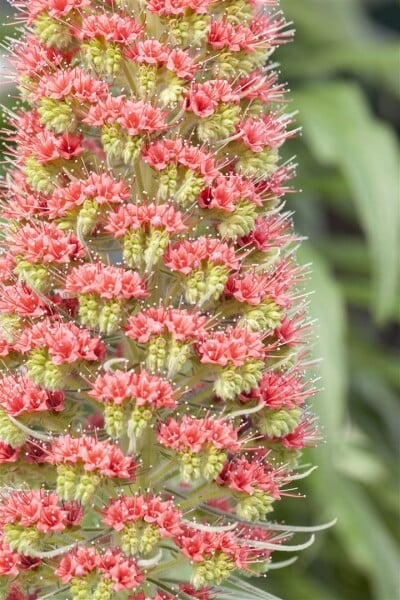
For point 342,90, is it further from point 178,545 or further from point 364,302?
point 178,545

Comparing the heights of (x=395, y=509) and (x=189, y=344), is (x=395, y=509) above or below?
below

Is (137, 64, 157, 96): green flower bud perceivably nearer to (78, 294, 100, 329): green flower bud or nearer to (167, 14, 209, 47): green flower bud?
(167, 14, 209, 47): green flower bud

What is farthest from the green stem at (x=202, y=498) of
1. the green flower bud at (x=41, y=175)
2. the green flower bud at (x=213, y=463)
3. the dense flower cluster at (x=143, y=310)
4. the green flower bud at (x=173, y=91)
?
the green flower bud at (x=173, y=91)

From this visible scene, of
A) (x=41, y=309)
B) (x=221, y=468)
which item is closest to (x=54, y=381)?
(x=41, y=309)

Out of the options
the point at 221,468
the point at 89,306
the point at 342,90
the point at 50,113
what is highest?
the point at 50,113

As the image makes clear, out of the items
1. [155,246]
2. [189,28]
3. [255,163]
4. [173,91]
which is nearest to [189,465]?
[155,246]

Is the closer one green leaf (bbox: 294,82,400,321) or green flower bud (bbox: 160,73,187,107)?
green flower bud (bbox: 160,73,187,107)

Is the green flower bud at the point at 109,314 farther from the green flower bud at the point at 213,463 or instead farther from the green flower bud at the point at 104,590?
the green flower bud at the point at 104,590

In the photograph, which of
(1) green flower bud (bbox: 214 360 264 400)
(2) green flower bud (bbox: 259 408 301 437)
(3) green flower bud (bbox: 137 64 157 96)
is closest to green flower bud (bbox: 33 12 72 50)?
(3) green flower bud (bbox: 137 64 157 96)
